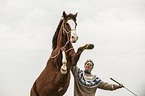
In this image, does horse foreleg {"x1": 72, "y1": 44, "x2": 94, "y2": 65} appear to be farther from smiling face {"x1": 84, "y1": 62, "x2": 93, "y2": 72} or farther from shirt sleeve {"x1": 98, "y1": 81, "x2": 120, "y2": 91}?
shirt sleeve {"x1": 98, "y1": 81, "x2": 120, "y2": 91}

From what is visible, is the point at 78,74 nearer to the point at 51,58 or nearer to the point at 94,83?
the point at 94,83

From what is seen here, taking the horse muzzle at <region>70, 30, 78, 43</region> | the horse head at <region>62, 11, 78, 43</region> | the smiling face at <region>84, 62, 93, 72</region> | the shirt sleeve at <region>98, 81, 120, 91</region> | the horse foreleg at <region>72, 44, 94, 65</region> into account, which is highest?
the horse head at <region>62, 11, 78, 43</region>

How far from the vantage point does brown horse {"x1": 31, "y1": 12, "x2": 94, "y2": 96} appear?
4945mm

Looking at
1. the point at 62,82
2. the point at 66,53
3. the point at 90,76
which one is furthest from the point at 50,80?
the point at 90,76

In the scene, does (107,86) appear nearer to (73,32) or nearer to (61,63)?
(61,63)

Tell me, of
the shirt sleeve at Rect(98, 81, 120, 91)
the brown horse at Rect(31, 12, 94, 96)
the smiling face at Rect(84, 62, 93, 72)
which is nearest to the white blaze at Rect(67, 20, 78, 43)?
the brown horse at Rect(31, 12, 94, 96)

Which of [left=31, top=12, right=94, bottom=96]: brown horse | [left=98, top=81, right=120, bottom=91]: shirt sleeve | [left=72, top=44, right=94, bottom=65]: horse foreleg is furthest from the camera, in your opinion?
[left=98, top=81, right=120, bottom=91]: shirt sleeve

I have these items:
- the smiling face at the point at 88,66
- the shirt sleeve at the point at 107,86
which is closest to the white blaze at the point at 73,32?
the smiling face at the point at 88,66

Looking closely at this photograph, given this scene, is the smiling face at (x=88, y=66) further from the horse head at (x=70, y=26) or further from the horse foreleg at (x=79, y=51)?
the horse head at (x=70, y=26)

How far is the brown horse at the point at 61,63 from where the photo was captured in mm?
4945

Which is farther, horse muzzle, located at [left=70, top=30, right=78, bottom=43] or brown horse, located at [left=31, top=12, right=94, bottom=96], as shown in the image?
brown horse, located at [left=31, top=12, right=94, bottom=96]

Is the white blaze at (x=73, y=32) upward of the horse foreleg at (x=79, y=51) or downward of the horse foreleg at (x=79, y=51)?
upward

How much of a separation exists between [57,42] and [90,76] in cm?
117

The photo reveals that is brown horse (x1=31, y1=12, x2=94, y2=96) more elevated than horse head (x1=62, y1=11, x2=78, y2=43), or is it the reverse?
horse head (x1=62, y1=11, x2=78, y2=43)
